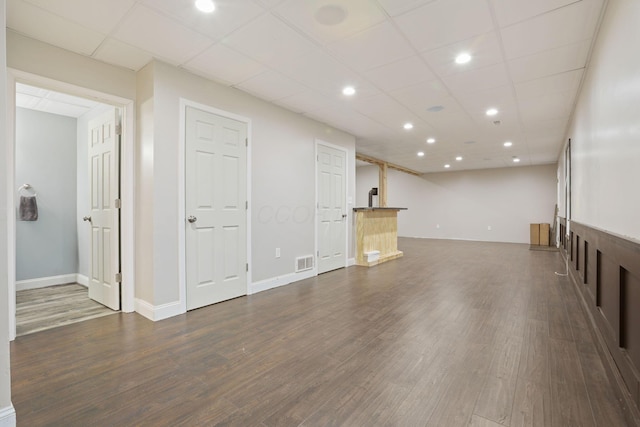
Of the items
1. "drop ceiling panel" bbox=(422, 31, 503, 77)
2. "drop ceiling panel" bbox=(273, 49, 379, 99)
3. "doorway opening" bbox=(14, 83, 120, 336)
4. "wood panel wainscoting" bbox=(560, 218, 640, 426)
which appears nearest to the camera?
"wood panel wainscoting" bbox=(560, 218, 640, 426)

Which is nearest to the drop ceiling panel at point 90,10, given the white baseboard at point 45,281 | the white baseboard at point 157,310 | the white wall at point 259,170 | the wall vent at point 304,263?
the white wall at point 259,170

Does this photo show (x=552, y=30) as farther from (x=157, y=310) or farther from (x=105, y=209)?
(x=105, y=209)

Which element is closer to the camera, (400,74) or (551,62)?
(551,62)

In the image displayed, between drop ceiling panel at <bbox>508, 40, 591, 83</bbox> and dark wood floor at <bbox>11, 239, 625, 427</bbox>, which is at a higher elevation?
drop ceiling panel at <bbox>508, 40, 591, 83</bbox>

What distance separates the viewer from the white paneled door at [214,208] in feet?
10.5

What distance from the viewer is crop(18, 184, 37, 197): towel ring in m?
4.05

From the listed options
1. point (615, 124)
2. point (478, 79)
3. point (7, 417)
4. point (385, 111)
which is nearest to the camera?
point (7, 417)

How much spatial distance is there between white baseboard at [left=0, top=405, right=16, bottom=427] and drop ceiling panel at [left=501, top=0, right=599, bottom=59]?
12.9 ft

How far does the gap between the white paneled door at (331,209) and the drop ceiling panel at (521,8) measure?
3.09 meters

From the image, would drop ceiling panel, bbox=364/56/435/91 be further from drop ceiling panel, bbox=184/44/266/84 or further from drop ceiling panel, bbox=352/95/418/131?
drop ceiling panel, bbox=184/44/266/84

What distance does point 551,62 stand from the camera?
9.61 ft

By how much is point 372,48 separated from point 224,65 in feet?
4.86

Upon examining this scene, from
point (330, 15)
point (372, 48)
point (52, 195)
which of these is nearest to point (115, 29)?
point (330, 15)

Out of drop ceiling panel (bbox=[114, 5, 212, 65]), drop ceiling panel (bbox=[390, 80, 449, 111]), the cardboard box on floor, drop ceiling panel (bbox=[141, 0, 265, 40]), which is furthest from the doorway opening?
the cardboard box on floor
